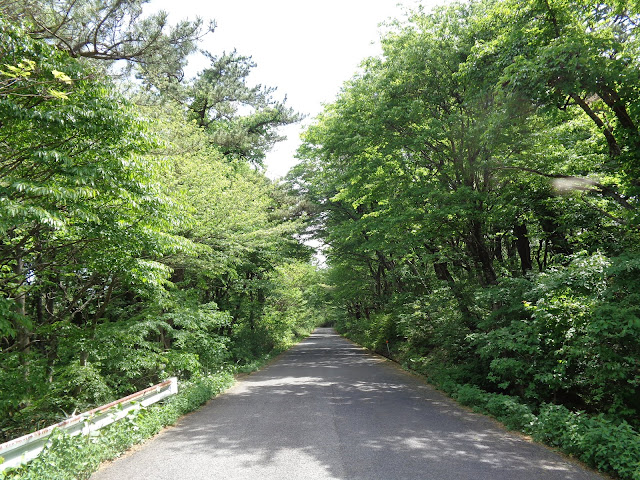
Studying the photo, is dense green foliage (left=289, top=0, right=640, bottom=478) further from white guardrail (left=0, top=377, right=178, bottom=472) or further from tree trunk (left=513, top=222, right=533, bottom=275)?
white guardrail (left=0, top=377, right=178, bottom=472)

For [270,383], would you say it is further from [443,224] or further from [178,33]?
[178,33]

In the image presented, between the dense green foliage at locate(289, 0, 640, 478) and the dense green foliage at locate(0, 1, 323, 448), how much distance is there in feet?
18.9

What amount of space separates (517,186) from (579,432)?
7.11 m

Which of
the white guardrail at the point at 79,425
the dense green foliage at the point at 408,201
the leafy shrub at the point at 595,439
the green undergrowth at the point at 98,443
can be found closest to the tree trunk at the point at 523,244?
the dense green foliage at the point at 408,201

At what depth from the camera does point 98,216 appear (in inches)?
233

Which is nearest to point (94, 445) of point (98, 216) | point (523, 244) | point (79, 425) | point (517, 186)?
point (79, 425)

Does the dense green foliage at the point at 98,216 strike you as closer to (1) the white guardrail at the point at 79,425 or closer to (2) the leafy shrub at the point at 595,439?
(1) the white guardrail at the point at 79,425

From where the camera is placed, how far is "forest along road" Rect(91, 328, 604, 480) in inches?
187

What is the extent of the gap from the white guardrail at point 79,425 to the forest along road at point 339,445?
670 millimetres

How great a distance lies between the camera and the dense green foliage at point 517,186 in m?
6.29

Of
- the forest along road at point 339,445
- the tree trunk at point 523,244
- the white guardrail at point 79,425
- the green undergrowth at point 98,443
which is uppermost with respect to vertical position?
the tree trunk at point 523,244

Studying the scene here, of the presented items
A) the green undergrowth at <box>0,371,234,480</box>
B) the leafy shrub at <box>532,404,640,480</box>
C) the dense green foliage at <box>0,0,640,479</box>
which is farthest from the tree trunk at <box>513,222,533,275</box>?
the green undergrowth at <box>0,371,234,480</box>

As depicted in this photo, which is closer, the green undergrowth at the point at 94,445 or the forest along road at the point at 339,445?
the green undergrowth at the point at 94,445

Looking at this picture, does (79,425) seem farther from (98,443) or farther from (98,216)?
(98,216)
